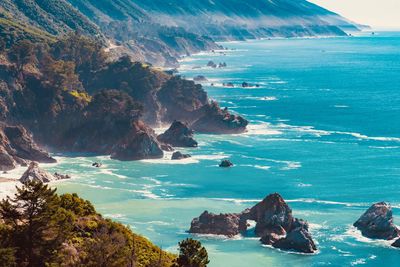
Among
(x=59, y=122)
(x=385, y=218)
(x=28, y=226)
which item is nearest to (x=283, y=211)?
(x=385, y=218)

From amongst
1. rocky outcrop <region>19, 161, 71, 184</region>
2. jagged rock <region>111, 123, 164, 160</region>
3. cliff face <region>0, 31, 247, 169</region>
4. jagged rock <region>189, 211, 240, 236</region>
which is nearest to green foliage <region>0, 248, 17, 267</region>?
jagged rock <region>189, 211, 240, 236</region>

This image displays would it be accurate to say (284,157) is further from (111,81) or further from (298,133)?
(111,81)

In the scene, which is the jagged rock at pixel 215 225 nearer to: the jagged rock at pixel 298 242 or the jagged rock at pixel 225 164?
the jagged rock at pixel 298 242

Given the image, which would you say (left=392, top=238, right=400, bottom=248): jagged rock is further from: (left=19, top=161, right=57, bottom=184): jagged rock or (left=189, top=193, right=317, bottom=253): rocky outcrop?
(left=19, top=161, right=57, bottom=184): jagged rock

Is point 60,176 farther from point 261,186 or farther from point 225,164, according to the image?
point 261,186

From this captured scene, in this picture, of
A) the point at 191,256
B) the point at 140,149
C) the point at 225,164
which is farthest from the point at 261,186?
the point at 191,256

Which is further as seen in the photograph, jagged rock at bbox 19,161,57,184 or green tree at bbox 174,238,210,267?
jagged rock at bbox 19,161,57,184
